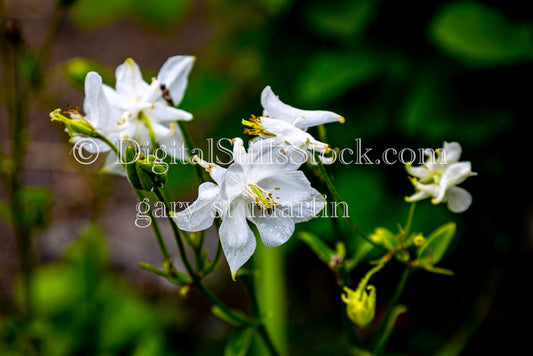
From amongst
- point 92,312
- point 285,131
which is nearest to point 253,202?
point 285,131

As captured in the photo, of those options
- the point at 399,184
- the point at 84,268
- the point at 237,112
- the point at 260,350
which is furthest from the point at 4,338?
the point at 399,184

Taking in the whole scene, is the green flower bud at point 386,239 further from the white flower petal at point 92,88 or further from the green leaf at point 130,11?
the green leaf at point 130,11

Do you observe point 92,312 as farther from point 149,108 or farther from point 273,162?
point 273,162

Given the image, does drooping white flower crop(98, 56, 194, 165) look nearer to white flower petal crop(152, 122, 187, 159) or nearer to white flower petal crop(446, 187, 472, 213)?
white flower petal crop(152, 122, 187, 159)

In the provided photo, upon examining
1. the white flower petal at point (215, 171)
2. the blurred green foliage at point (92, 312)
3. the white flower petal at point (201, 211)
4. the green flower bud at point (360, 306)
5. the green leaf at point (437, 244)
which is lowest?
the blurred green foliage at point (92, 312)

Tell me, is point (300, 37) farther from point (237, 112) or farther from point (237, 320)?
point (237, 320)

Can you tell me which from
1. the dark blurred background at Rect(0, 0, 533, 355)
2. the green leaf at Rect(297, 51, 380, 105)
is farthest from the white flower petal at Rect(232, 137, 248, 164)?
the green leaf at Rect(297, 51, 380, 105)

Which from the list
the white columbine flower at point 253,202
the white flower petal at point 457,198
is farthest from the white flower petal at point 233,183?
the white flower petal at point 457,198
